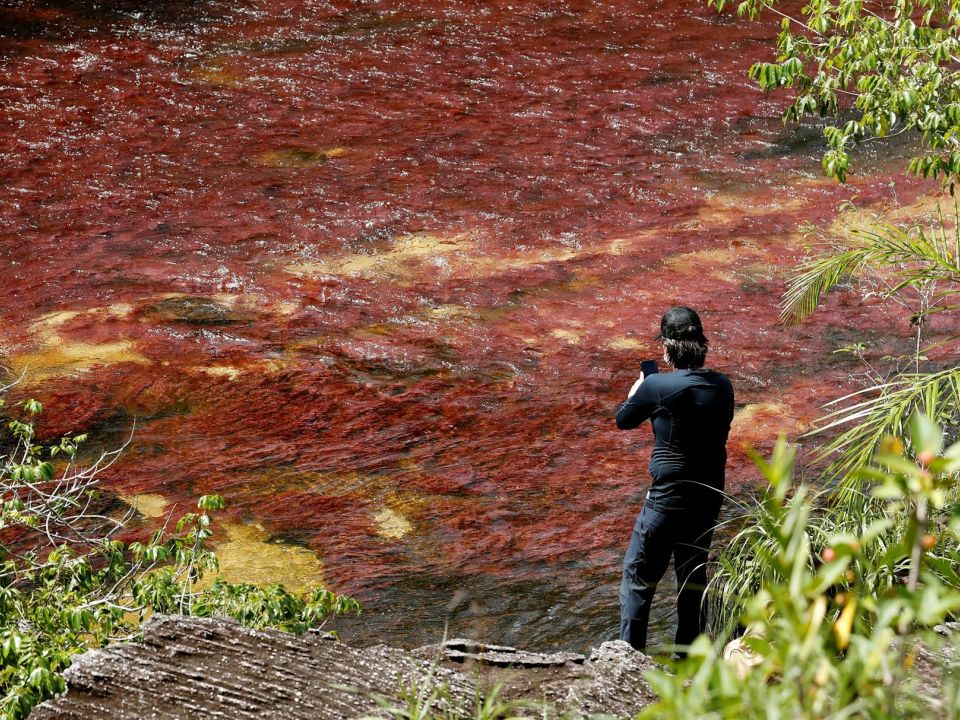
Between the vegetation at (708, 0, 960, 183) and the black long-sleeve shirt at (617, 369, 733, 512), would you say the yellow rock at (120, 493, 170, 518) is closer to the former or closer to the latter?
the black long-sleeve shirt at (617, 369, 733, 512)

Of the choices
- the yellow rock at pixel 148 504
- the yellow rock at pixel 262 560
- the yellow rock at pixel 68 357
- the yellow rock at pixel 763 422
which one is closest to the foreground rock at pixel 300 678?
the yellow rock at pixel 262 560

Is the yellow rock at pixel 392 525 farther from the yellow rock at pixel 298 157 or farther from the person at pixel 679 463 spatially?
the yellow rock at pixel 298 157

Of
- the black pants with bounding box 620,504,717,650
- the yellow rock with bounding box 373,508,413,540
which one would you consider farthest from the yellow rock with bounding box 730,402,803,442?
the black pants with bounding box 620,504,717,650

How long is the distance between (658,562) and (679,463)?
1.55 ft

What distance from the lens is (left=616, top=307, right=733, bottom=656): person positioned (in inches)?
179

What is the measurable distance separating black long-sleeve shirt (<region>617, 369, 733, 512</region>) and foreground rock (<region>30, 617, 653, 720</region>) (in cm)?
135

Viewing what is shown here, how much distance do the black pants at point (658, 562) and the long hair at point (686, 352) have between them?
63 centimetres

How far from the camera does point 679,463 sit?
4555 mm

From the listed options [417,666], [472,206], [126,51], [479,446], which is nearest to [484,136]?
[472,206]

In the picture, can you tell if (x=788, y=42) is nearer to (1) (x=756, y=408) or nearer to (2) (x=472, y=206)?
(1) (x=756, y=408)

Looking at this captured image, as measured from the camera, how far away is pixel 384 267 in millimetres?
9781

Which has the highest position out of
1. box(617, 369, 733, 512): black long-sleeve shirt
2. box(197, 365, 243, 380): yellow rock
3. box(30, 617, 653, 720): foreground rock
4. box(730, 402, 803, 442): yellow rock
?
box(617, 369, 733, 512): black long-sleeve shirt

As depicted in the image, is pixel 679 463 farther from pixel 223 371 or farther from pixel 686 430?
pixel 223 371

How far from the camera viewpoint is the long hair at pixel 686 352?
461 cm
